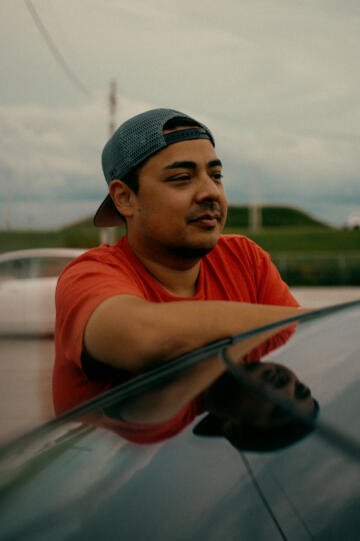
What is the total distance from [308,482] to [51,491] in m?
0.43

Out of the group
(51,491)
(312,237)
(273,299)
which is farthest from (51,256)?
(312,237)

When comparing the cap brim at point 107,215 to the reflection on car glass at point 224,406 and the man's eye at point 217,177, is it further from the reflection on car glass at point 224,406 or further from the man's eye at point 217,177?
the reflection on car glass at point 224,406

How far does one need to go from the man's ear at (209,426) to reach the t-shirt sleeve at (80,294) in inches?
18.1

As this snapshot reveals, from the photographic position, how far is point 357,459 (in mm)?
830

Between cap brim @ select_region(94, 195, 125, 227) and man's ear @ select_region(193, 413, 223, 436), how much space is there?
1059 mm

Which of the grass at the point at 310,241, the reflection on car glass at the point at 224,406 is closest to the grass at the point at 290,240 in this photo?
the grass at the point at 310,241

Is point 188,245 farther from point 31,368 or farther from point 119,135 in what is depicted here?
point 31,368

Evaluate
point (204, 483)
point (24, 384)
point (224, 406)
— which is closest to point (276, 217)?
point (24, 384)

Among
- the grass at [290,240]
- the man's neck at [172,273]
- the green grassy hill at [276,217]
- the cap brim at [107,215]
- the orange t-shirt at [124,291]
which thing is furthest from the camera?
the green grassy hill at [276,217]

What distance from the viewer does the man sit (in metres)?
1.32

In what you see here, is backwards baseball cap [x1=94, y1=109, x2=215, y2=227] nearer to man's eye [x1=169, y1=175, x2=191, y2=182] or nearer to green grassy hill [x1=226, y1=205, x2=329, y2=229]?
man's eye [x1=169, y1=175, x2=191, y2=182]

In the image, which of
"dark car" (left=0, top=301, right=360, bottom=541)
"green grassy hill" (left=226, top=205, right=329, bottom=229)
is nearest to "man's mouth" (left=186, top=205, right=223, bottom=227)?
"dark car" (left=0, top=301, right=360, bottom=541)

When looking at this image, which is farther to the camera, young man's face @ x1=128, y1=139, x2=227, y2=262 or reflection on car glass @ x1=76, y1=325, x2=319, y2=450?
young man's face @ x1=128, y1=139, x2=227, y2=262

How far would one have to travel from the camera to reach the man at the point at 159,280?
4.32ft
